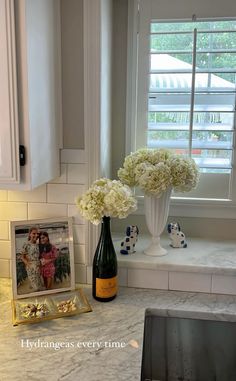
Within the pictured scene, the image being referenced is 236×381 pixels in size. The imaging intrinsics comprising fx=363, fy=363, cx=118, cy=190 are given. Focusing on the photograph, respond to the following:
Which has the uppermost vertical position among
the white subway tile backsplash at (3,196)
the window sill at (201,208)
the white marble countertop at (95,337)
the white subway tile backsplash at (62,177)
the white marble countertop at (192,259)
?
the white subway tile backsplash at (62,177)

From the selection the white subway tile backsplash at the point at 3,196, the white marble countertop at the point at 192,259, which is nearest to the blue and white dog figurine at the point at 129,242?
the white marble countertop at the point at 192,259

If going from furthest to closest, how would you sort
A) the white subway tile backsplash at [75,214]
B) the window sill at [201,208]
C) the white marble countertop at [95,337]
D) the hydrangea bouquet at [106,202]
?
1. the window sill at [201,208]
2. the white subway tile backsplash at [75,214]
3. the hydrangea bouquet at [106,202]
4. the white marble countertop at [95,337]

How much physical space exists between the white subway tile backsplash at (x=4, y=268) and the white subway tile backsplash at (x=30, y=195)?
0.28 metres

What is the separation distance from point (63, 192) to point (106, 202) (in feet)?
0.91

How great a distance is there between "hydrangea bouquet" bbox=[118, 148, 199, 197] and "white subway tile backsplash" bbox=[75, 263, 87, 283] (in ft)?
1.28

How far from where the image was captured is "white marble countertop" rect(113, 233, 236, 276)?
139 centimetres

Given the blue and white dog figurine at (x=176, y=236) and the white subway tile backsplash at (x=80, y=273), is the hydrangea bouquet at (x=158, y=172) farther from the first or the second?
the white subway tile backsplash at (x=80, y=273)

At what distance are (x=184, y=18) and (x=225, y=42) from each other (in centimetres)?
20

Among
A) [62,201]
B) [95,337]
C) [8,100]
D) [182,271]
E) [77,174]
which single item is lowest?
[95,337]

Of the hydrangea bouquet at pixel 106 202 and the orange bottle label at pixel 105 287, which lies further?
the orange bottle label at pixel 105 287

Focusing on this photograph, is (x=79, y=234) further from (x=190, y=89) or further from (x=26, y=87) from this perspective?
(x=190, y=89)

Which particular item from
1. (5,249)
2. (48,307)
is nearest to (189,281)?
(48,307)

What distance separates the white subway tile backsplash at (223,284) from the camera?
54.9 inches

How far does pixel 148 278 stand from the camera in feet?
4.74
